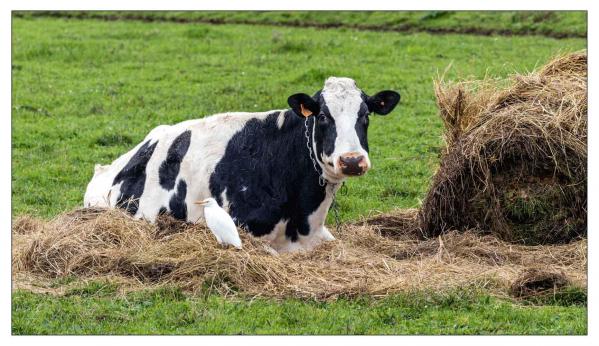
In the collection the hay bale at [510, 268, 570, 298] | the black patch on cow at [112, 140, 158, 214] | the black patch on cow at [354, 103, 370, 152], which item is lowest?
the hay bale at [510, 268, 570, 298]

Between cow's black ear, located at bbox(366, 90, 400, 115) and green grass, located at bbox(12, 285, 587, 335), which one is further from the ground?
cow's black ear, located at bbox(366, 90, 400, 115)

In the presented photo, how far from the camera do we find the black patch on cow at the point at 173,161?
1284 cm

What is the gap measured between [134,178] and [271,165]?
6.27 ft

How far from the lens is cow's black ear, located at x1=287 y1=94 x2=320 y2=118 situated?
11.8m

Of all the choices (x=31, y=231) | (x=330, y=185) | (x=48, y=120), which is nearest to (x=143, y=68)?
(x=48, y=120)

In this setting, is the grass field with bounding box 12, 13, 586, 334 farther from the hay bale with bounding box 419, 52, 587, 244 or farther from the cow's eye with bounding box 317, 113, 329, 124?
the cow's eye with bounding box 317, 113, 329, 124

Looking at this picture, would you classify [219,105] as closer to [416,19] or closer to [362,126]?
[362,126]

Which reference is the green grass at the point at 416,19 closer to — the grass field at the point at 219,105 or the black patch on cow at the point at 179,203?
the grass field at the point at 219,105

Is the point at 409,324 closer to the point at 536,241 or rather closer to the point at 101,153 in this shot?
the point at 536,241

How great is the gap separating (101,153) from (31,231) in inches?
192

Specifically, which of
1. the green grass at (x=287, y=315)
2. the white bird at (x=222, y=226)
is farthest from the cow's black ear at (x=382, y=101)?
the green grass at (x=287, y=315)

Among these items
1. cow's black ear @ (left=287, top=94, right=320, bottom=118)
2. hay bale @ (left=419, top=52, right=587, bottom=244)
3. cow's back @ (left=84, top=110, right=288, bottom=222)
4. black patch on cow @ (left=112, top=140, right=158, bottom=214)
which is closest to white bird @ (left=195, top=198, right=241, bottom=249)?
cow's back @ (left=84, top=110, right=288, bottom=222)

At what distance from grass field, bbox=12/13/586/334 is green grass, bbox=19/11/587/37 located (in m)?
0.30

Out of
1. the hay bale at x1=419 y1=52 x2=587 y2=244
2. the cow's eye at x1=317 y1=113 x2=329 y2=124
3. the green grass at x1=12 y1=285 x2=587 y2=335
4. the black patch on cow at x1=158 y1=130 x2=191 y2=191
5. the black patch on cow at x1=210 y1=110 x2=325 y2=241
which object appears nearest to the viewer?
the green grass at x1=12 y1=285 x2=587 y2=335
